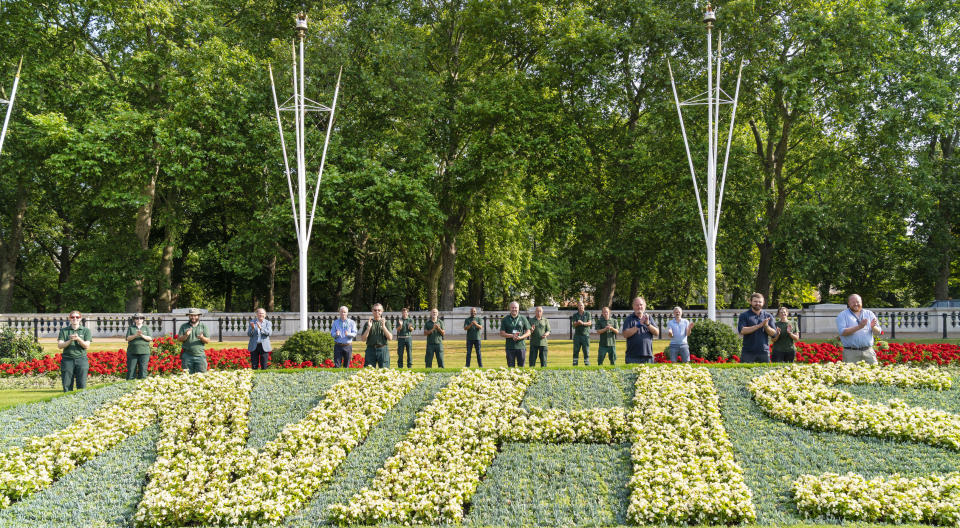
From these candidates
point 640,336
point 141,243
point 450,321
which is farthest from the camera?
point 141,243

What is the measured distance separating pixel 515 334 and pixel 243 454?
6.77 m

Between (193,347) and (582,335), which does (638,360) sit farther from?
(193,347)

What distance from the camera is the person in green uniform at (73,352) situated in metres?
11.5

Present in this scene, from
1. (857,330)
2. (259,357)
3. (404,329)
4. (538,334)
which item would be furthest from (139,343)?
(857,330)

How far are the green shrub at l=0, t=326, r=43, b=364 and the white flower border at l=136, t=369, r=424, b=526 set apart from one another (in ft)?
30.8

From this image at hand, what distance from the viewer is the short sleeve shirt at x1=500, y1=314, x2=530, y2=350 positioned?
43.4 feet

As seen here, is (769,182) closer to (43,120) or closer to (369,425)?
(369,425)

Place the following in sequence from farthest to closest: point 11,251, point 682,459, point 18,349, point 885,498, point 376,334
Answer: point 11,251 < point 18,349 < point 376,334 < point 682,459 < point 885,498

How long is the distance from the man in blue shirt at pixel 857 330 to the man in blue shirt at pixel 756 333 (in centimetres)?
104

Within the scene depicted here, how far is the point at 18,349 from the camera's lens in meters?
16.5

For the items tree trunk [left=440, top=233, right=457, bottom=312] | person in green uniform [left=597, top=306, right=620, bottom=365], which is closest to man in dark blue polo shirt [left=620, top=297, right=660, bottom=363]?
person in green uniform [left=597, top=306, right=620, bottom=365]

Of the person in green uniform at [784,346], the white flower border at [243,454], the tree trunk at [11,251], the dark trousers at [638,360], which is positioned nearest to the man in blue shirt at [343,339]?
the white flower border at [243,454]

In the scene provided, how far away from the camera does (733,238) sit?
2653cm

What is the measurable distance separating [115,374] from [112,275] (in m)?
16.0
